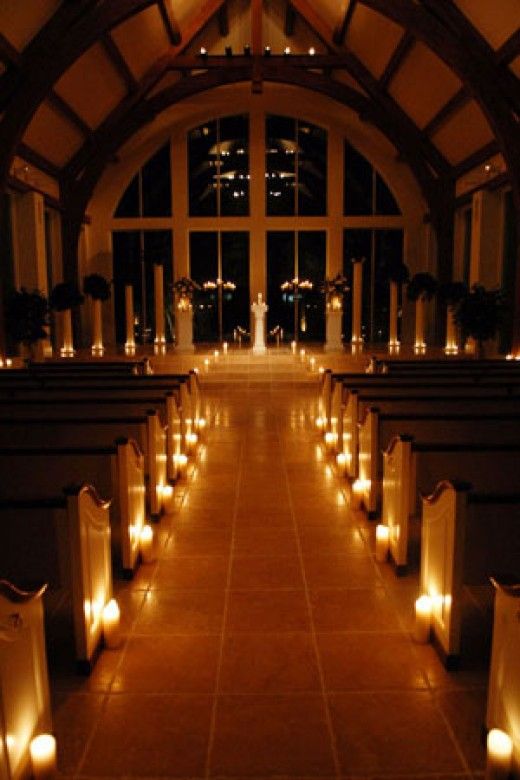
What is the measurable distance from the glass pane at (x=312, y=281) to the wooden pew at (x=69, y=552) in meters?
15.4

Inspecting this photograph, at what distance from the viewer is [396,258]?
1811 cm

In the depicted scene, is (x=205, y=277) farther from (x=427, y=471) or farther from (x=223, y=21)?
(x=427, y=471)

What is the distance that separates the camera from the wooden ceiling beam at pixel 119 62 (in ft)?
39.4

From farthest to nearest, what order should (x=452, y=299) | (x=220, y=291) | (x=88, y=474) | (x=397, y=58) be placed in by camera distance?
(x=220, y=291)
(x=452, y=299)
(x=397, y=58)
(x=88, y=474)

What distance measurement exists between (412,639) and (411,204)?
52.7ft

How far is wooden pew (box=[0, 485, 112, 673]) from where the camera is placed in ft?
9.31

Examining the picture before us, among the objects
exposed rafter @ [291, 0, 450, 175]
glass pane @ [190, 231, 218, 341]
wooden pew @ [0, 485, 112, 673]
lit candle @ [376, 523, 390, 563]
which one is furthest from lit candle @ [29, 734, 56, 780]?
glass pane @ [190, 231, 218, 341]

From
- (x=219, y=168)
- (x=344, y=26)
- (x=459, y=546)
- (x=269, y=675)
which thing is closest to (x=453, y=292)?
(x=344, y=26)

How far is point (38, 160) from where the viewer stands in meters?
13.8

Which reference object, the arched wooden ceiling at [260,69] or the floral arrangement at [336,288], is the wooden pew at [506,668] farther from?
the floral arrangement at [336,288]

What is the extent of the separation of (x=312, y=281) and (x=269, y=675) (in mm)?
16028

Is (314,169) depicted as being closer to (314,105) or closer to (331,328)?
(314,105)

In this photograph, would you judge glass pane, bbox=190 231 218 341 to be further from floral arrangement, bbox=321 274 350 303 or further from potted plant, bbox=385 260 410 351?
potted plant, bbox=385 260 410 351

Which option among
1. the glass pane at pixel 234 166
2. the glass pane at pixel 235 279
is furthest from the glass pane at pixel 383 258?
the glass pane at pixel 234 166
